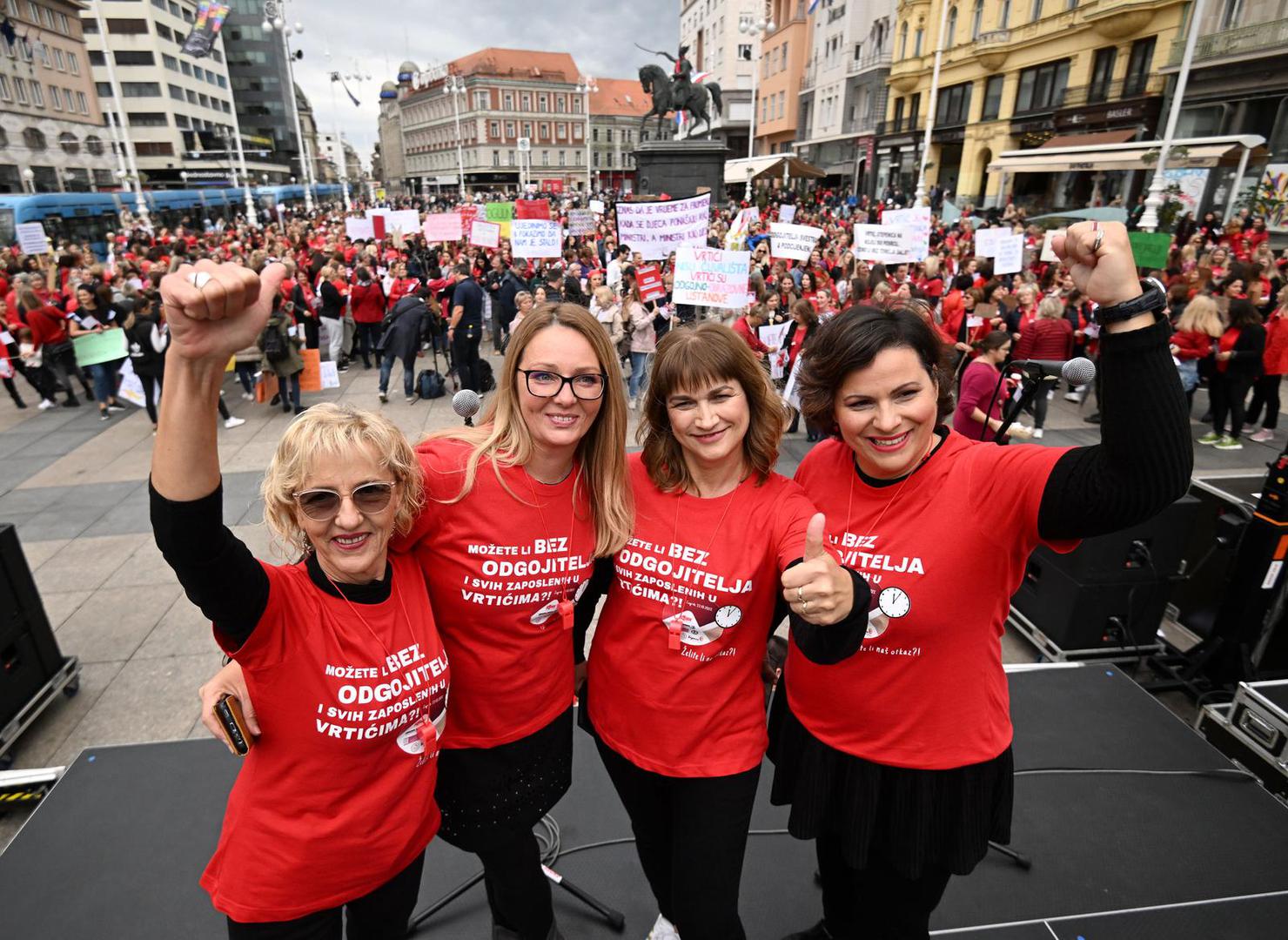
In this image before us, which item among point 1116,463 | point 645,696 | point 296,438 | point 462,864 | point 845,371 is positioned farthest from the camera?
point 462,864

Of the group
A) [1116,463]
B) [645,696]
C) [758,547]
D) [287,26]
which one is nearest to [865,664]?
[758,547]

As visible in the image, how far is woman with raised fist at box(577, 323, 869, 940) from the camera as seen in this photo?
1900 millimetres

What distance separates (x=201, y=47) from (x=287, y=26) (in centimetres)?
518

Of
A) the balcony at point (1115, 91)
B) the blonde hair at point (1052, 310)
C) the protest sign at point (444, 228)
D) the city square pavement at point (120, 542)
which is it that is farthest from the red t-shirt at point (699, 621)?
the balcony at point (1115, 91)

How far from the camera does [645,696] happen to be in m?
1.97

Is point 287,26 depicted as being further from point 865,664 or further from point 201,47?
point 865,664

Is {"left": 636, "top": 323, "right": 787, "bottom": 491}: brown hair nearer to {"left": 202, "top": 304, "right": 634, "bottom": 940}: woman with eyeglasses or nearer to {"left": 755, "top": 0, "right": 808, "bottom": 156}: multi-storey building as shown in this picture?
{"left": 202, "top": 304, "right": 634, "bottom": 940}: woman with eyeglasses

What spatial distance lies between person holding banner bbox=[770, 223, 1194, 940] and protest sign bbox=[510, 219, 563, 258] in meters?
10.7

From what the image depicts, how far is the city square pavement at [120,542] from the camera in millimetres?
4070

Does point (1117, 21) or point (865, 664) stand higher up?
point (1117, 21)

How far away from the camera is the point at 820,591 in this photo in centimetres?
147

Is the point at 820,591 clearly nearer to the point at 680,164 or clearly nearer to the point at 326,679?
the point at 326,679

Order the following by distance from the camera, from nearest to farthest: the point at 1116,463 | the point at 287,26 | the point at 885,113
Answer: the point at 1116,463
the point at 287,26
the point at 885,113

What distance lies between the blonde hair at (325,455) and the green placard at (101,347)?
9.30m
